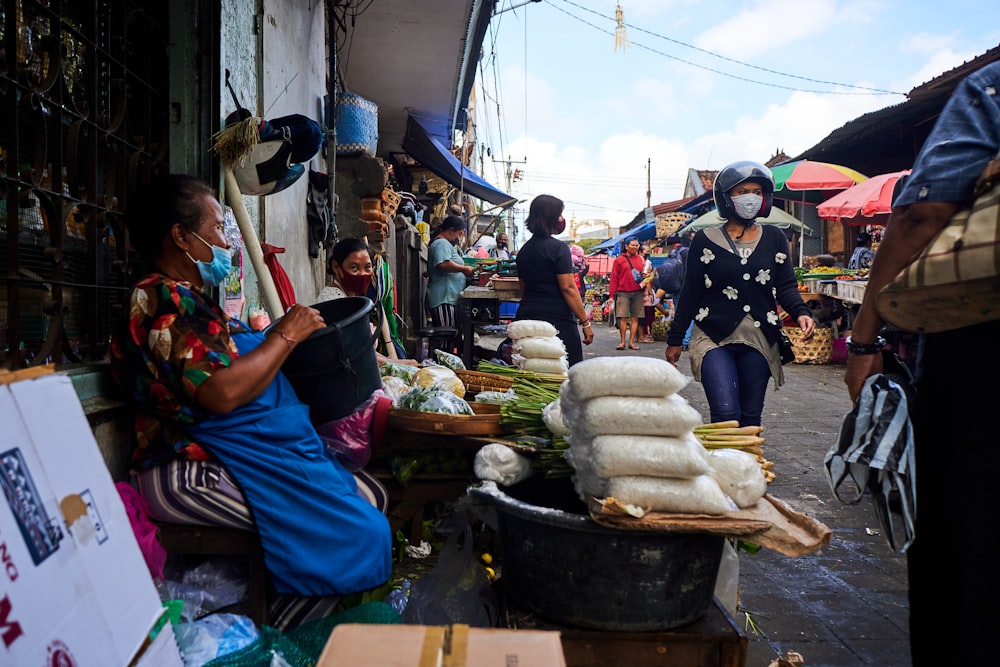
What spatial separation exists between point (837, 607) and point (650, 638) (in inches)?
67.5

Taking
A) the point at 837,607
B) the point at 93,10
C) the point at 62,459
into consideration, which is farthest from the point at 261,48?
the point at 837,607

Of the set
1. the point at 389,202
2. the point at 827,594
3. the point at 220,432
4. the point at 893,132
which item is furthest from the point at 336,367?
the point at 893,132

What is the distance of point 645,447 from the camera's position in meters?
2.01

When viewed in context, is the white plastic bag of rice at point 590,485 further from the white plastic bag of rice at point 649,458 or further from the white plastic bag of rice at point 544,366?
the white plastic bag of rice at point 544,366

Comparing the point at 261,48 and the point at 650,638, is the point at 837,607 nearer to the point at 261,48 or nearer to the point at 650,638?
the point at 650,638

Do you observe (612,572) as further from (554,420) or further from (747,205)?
(747,205)

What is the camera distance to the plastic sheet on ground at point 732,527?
6.18 feet

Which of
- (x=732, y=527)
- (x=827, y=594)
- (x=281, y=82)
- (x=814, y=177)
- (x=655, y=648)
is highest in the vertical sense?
(x=814, y=177)

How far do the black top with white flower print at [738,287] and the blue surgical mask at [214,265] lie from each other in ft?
8.23

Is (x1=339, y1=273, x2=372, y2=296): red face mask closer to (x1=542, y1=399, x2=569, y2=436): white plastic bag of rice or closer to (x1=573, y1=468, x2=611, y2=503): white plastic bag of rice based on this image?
(x1=542, y1=399, x2=569, y2=436): white plastic bag of rice

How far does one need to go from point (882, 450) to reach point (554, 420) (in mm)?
1059

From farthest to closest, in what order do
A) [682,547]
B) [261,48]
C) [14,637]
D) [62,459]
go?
[261,48] < [682,547] < [62,459] < [14,637]

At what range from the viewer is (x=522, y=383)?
3.64 meters

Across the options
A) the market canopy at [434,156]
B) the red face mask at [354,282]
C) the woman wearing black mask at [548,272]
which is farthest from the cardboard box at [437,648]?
the market canopy at [434,156]
